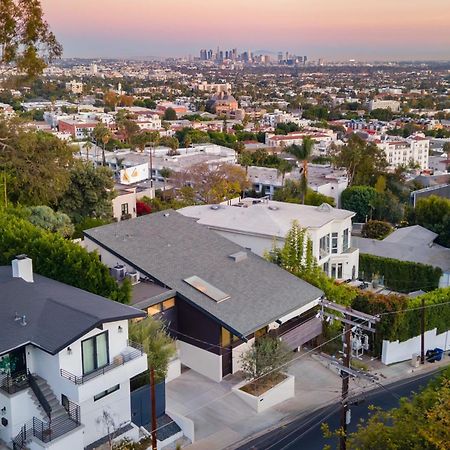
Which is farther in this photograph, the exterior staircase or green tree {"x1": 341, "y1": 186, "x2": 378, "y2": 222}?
→ green tree {"x1": 341, "y1": 186, "x2": 378, "y2": 222}

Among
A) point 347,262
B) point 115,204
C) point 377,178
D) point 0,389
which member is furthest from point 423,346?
point 377,178

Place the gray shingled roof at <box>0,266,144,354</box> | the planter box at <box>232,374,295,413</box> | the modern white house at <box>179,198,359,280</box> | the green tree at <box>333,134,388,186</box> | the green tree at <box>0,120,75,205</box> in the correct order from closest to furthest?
the gray shingled roof at <box>0,266,144,354</box> → the planter box at <box>232,374,295,413</box> → the modern white house at <box>179,198,359,280</box> → the green tree at <box>0,120,75,205</box> → the green tree at <box>333,134,388,186</box>

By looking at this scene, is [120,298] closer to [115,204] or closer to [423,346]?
[423,346]

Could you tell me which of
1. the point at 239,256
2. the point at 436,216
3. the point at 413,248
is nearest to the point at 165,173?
the point at 436,216

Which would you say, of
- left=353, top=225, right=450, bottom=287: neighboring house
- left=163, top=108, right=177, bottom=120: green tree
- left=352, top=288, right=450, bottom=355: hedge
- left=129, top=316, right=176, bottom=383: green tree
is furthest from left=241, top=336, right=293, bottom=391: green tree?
left=163, top=108, right=177, bottom=120: green tree

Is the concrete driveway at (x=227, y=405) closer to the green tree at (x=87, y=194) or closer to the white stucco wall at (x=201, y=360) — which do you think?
the white stucco wall at (x=201, y=360)

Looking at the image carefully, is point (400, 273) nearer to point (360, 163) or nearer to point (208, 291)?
point (208, 291)

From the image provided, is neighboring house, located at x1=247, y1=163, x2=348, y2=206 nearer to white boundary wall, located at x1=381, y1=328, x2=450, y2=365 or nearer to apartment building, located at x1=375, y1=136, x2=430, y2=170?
white boundary wall, located at x1=381, y1=328, x2=450, y2=365
